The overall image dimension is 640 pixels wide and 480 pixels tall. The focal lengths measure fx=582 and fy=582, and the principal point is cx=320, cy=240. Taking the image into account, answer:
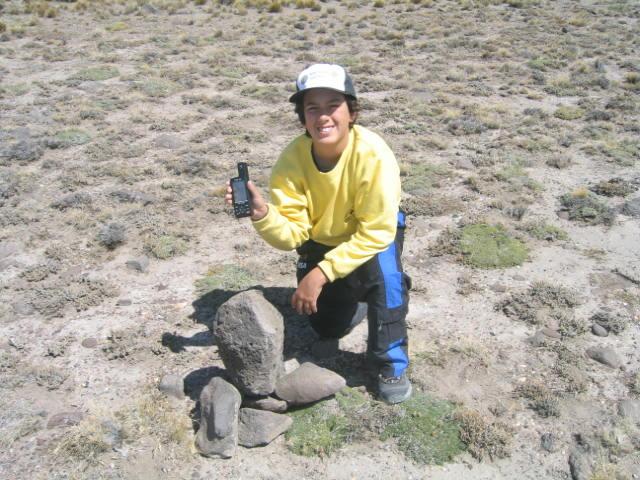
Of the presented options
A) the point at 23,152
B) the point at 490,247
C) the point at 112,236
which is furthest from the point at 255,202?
the point at 23,152

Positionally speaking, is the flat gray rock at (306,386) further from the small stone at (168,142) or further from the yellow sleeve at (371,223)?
the small stone at (168,142)

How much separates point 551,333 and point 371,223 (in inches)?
73.4

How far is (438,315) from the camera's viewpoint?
445 cm

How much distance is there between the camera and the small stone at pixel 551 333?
13.7ft

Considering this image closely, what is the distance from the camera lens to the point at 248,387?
3.30 metres

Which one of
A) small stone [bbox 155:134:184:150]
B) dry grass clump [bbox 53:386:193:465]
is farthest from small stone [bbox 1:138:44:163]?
dry grass clump [bbox 53:386:193:465]

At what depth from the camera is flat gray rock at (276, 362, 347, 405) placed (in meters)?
3.40

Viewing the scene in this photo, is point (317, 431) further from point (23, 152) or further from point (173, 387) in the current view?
point (23, 152)

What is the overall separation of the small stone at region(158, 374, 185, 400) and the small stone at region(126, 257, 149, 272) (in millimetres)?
1670

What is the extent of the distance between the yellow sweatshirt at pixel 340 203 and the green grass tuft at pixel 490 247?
2085 millimetres

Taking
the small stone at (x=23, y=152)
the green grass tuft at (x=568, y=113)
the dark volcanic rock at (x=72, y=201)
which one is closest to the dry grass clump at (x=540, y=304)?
the dark volcanic rock at (x=72, y=201)

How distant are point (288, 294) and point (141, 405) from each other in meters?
1.56

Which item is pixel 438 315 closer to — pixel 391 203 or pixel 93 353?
pixel 391 203

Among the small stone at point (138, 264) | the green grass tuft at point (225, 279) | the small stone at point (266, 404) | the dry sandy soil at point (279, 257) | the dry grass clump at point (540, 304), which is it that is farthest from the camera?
the small stone at point (138, 264)
